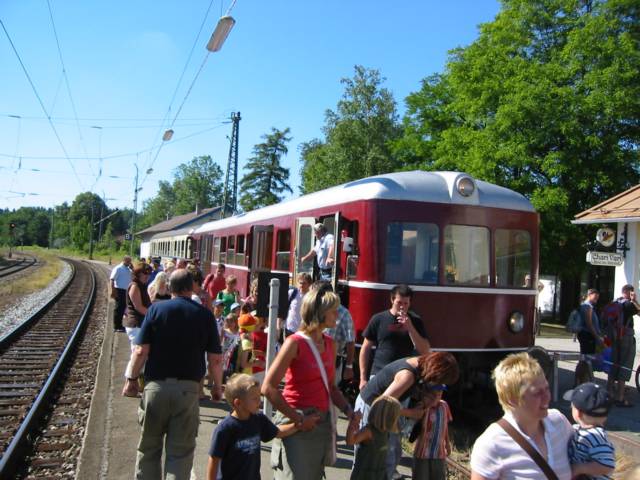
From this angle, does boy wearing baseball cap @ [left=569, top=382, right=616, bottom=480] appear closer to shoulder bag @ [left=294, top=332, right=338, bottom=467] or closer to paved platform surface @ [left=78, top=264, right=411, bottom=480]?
shoulder bag @ [left=294, top=332, right=338, bottom=467]

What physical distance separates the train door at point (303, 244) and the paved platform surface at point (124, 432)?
2466 millimetres

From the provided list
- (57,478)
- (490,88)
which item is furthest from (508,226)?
(490,88)

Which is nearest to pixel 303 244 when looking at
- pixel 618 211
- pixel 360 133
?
pixel 618 211

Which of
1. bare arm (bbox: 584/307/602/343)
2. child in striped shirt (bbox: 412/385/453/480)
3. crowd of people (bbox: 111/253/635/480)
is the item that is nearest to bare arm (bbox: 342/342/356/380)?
crowd of people (bbox: 111/253/635/480)

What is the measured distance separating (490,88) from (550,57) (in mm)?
2384

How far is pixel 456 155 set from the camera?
73.9 feet

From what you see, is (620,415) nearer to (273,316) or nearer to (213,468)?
(273,316)

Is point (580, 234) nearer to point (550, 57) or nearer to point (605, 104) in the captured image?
point (605, 104)

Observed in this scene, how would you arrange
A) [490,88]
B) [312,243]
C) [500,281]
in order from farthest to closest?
[490,88] → [312,243] → [500,281]

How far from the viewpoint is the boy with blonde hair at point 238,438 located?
3.52 m

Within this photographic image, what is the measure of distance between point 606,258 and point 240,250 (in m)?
8.27

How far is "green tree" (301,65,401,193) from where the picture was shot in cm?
3588

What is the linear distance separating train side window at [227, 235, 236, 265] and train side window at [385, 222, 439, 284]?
864cm

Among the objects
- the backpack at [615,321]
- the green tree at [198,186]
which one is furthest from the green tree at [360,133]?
the green tree at [198,186]
